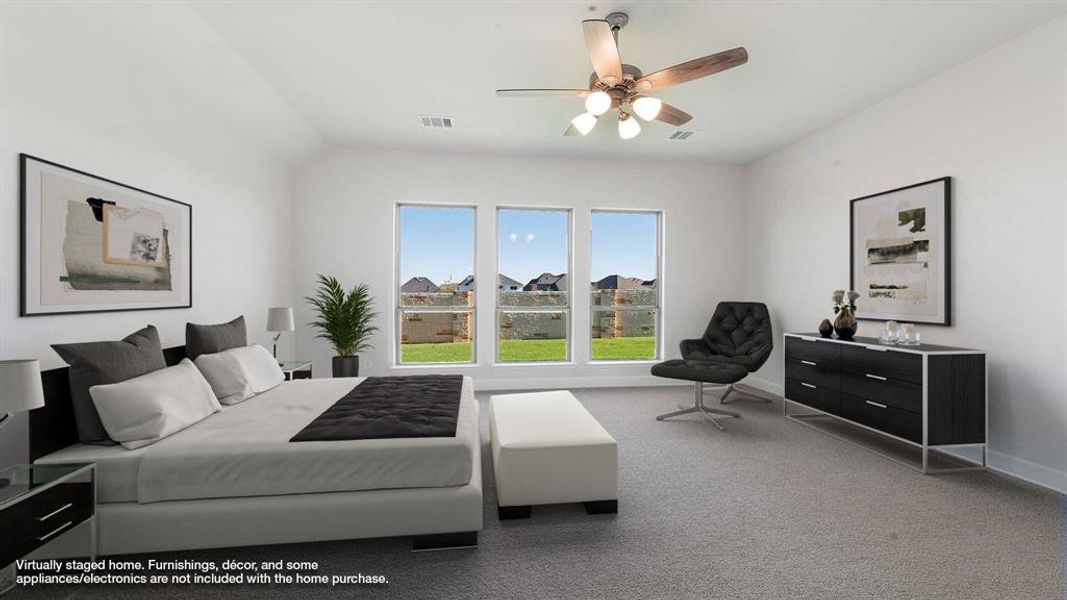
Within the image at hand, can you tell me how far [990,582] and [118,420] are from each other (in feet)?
13.2

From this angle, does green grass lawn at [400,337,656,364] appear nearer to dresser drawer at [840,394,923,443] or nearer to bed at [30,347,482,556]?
dresser drawer at [840,394,923,443]

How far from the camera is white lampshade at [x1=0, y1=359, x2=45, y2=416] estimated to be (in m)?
1.60

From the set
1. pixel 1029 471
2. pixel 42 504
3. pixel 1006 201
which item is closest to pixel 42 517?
pixel 42 504

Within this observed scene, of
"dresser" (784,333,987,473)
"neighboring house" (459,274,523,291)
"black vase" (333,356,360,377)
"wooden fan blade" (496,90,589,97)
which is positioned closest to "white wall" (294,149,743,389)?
"neighboring house" (459,274,523,291)

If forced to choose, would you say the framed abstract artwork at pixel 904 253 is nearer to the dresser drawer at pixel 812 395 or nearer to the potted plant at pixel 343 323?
the dresser drawer at pixel 812 395

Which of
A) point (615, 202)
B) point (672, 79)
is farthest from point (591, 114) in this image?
point (615, 202)

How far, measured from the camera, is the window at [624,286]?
19.4 ft

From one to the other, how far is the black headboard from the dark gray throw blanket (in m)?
1.07

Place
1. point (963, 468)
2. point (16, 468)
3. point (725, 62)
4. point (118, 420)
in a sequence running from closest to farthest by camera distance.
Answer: point (16, 468)
point (118, 420)
point (725, 62)
point (963, 468)

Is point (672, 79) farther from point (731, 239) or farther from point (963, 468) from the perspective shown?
point (731, 239)

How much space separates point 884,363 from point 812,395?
0.78 metres

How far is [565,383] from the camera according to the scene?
18.7 ft

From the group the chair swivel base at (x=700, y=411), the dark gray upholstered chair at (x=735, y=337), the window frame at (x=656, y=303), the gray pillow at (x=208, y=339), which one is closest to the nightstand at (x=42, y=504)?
the gray pillow at (x=208, y=339)

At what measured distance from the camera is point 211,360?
9.58 ft
